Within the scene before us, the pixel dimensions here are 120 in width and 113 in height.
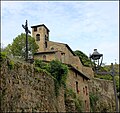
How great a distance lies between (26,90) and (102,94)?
26.5 metres

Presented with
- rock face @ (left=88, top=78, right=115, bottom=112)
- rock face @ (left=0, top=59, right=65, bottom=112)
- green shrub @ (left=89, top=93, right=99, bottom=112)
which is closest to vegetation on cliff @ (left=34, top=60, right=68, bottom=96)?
rock face @ (left=0, top=59, right=65, bottom=112)

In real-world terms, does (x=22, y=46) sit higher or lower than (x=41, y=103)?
higher

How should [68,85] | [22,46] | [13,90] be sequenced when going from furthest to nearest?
[22,46]
[68,85]
[13,90]

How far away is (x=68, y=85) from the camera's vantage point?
892 inches

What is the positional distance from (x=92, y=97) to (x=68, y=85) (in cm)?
1102

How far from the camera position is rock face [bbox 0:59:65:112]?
1145 cm

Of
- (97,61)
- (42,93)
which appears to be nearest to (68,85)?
(42,93)

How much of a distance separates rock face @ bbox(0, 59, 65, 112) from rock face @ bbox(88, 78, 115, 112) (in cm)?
1625

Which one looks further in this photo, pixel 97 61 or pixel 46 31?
pixel 46 31

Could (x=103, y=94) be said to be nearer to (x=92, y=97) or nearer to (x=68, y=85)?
(x=92, y=97)

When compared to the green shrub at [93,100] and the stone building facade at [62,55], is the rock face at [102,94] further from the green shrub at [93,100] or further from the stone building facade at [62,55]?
the stone building facade at [62,55]

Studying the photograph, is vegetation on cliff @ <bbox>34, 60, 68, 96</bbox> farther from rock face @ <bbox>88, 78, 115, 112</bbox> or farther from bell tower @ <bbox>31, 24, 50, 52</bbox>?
bell tower @ <bbox>31, 24, 50, 52</bbox>

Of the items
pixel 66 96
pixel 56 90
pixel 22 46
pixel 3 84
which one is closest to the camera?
pixel 3 84

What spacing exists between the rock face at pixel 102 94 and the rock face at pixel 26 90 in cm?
1625
